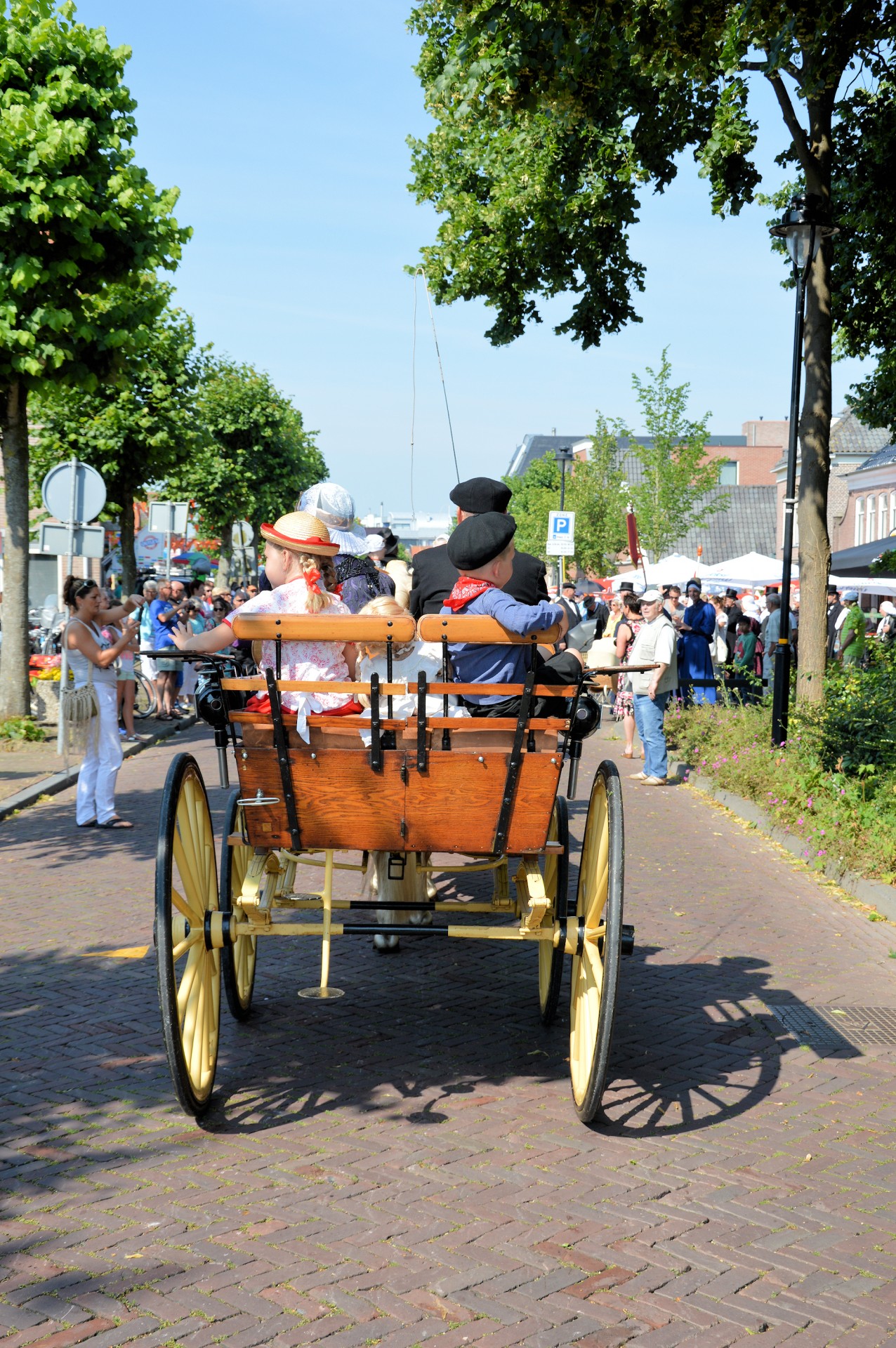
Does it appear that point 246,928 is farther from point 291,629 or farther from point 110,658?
point 110,658

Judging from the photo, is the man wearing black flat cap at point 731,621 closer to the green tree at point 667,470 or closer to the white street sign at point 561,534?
the white street sign at point 561,534

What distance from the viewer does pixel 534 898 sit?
172 inches

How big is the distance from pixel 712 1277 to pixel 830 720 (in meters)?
7.26

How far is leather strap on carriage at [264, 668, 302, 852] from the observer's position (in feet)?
13.9

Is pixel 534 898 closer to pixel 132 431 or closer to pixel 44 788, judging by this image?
pixel 44 788

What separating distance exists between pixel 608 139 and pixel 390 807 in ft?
34.5

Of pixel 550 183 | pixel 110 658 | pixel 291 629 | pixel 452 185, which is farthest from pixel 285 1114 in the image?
pixel 452 185

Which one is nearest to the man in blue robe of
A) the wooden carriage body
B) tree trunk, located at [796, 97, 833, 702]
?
tree trunk, located at [796, 97, 833, 702]

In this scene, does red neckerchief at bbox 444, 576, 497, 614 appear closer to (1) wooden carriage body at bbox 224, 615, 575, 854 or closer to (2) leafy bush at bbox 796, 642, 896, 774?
(1) wooden carriage body at bbox 224, 615, 575, 854

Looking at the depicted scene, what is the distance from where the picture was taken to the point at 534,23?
7.99 meters

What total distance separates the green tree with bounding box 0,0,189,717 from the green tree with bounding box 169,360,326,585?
3287 cm

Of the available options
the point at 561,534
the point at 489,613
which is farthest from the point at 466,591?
the point at 561,534

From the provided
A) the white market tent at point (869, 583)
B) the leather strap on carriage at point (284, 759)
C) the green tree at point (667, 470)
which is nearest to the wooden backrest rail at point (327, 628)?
the leather strap on carriage at point (284, 759)

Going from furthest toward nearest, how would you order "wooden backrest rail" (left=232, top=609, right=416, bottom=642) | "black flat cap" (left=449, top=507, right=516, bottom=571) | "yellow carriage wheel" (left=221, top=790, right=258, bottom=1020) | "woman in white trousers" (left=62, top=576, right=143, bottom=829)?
1. "woman in white trousers" (left=62, top=576, right=143, bottom=829)
2. "yellow carriage wheel" (left=221, top=790, right=258, bottom=1020)
3. "black flat cap" (left=449, top=507, right=516, bottom=571)
4. "wooden backrest rail" (left=232, top=609, right=416, bottom=642)
